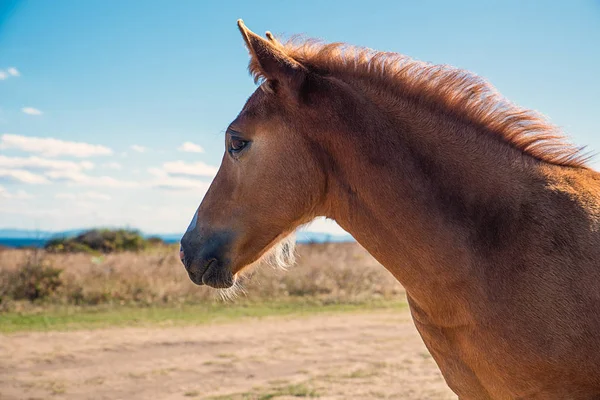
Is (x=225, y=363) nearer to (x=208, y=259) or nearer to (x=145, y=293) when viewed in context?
(x=208, y=259)

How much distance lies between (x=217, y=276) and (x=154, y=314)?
12.1 meters

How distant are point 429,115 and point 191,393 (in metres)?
5.96

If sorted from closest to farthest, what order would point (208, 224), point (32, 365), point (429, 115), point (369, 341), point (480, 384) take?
point (480, 384) < point (429, 115) < point (208, 224) < point (32, 365) < point (369, 341)

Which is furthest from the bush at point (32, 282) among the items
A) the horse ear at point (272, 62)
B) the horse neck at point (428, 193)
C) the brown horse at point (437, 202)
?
the horse neck at point (428, 193)

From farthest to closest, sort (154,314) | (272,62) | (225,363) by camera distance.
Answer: (154,314), (225,363), (272,62)

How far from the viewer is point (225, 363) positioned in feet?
29.8

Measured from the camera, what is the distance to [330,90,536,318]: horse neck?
2.61 m

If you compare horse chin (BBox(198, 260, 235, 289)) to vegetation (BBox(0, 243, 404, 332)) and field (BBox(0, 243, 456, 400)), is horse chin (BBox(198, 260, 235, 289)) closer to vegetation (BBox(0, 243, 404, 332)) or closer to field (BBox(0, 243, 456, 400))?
field (BBox(0, 243, 456, 400))

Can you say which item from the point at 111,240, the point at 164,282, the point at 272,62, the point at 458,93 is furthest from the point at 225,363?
the point at 111,240

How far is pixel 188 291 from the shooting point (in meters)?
16.9

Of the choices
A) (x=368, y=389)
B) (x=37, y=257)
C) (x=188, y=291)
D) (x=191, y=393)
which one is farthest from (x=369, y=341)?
(x=37, y=257)

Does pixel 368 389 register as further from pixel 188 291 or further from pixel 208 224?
pixel 188 291

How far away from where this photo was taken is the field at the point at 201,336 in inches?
302

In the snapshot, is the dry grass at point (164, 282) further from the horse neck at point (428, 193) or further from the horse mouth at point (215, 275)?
the horse neck at point (428, 193)
